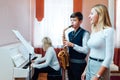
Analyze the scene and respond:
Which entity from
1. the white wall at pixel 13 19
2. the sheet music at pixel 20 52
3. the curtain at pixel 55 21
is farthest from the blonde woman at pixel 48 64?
the curtain at pixel 55 21

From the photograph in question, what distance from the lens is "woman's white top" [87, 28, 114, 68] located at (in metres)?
1.86

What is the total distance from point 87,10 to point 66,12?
1.48 ft

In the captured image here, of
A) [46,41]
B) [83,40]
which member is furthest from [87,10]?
[83,40]

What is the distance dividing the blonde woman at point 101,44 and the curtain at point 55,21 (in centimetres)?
285

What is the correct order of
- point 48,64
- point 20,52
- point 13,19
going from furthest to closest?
point 13,19 → point 48,64 → point 20,52

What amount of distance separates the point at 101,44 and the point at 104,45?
3 cm

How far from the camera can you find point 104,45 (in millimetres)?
1900

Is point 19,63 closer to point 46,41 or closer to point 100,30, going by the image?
point 46,41

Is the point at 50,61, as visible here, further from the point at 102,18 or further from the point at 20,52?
the point at 102,18

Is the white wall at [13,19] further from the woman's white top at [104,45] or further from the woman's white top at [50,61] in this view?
the woman's white top at [104,45]

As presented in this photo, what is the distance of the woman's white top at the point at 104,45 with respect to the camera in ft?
6.09

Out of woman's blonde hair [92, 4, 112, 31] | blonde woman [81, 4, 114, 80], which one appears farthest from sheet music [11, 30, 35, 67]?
woman's blonde hair [92, 4, 112, 31]

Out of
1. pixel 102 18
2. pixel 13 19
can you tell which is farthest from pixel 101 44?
pixel 13 19

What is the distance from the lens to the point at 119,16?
480 centimetres
